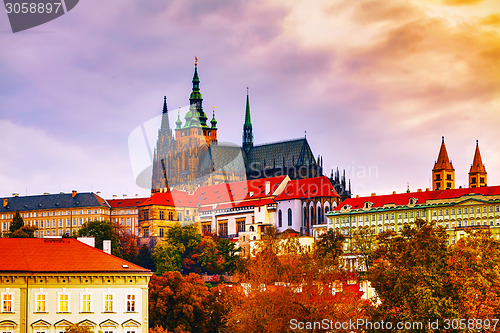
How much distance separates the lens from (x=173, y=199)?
181750 mm

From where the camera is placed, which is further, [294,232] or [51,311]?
[294,232]

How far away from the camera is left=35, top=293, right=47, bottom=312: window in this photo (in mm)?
65188

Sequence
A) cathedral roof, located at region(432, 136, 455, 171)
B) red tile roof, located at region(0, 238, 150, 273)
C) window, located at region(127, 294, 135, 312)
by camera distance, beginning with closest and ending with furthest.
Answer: red tile roof, located at region(0, 238, 150, 273) < window, located at region(127, 294, 135, 312) < cathedral roof, located at region(432, 136, 455, 171)

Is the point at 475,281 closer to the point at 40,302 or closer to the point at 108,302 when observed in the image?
the point at 108,302

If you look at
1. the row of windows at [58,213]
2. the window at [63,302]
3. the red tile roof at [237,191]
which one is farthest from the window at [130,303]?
the row of windows at [58,213]

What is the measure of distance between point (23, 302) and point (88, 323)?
14.5ft

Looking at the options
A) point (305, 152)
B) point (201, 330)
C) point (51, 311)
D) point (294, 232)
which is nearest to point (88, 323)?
point (51, 311)

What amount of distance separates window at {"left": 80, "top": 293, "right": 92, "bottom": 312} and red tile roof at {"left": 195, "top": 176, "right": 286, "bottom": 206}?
103932mm

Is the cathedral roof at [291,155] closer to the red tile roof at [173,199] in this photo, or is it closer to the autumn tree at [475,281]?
the red tile roof at [173,199]

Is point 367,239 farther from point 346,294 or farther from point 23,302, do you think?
point 23,302

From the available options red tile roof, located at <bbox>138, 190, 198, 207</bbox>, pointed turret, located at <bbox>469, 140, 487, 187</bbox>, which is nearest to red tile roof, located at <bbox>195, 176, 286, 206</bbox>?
red tile roof, located at <bbox>138, 190, 198, 207</bbox>

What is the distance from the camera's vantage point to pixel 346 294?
72562 mm

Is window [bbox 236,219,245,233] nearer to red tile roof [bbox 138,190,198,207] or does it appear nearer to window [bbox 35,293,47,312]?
red tile roof [bbox 138,190,198,207]

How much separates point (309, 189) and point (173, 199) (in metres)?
29.0
